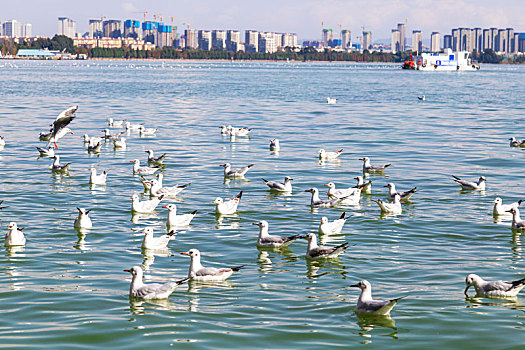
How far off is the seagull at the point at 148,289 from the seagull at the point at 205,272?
114cm

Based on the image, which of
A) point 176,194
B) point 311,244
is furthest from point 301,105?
point 311,244

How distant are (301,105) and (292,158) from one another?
122ft

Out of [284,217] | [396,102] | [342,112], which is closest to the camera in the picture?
[284,217]

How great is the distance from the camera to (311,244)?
714 inches

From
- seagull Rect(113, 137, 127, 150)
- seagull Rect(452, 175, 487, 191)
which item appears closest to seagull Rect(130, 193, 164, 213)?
seagull Rect(452, 175, 487, 191)

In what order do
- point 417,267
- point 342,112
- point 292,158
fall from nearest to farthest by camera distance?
1. point 417,267
2. point 292,158
3. point 342,112

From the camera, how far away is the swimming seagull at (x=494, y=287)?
1507 cm

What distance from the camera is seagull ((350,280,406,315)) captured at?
13.8m

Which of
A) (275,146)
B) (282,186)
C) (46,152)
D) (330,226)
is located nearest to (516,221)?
(330,226)

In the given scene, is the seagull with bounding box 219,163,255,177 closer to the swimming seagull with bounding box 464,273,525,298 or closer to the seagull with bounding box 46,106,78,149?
the seagull with bounding box 46,106,78,149

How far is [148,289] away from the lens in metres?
14.8

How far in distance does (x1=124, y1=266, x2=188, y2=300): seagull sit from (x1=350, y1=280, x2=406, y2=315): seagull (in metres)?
3.80

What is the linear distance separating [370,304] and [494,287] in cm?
306

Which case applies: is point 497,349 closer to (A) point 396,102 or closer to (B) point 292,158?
(B) point 292,158
